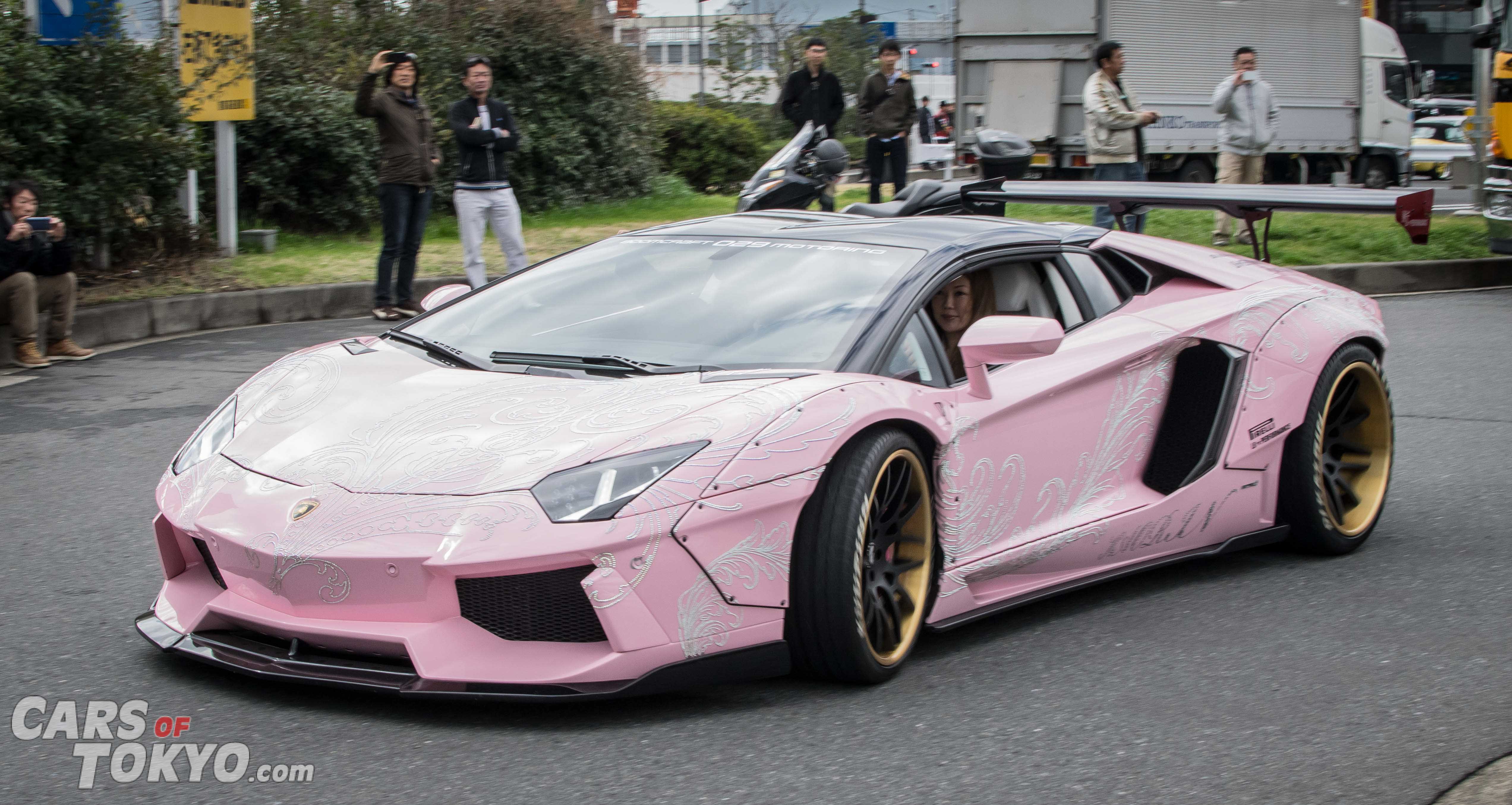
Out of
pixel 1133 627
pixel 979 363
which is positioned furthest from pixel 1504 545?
pixel 979 363

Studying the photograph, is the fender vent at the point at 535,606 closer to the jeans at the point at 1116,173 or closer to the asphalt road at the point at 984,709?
the asphalt road at the point at 984,709

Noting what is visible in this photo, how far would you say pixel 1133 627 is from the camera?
4305 millimetres

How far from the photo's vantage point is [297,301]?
11242mm

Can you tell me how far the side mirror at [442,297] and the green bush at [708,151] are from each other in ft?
57.9

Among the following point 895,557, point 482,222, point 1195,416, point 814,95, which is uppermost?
point 814,95

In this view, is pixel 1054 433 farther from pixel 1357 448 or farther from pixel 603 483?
pixel 1357 448

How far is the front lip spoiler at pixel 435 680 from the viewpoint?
10.6 feet

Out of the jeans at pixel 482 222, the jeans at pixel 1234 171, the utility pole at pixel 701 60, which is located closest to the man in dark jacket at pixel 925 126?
the utility pole at pixel 701 60

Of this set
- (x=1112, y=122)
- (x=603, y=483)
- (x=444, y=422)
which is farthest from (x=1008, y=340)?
(x=1112, y=122)

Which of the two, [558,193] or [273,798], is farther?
[558,193]

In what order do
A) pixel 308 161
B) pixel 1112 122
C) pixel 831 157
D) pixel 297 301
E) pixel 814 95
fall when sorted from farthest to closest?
1. pixel 308 161
2. pixel 814 95
3. pixel 1112 122
4. pixel 297 301
5. pixel 831 157

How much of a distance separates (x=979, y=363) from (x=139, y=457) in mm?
4105

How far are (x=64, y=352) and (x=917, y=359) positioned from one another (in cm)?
681

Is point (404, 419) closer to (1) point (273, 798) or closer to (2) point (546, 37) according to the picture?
(1) point (273, 798)
